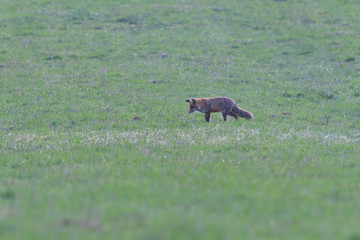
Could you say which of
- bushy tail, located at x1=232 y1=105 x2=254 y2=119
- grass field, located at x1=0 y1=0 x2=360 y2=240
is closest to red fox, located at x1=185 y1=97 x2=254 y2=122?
bushy tail, located at x1=232 y1=105 x2=254 y2=119

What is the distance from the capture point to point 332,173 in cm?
923

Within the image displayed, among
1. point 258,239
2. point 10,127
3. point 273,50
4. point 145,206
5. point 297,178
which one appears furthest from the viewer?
point 273,50

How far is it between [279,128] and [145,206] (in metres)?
8.82

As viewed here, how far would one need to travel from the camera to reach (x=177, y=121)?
16266 millimetres

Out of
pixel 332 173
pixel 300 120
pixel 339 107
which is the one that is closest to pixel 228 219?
pixel 332 173

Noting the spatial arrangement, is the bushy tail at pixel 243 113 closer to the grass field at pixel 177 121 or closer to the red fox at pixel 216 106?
the red fox at pixel 216 106

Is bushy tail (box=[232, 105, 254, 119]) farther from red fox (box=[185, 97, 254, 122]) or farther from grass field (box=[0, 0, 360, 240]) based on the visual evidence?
grass field (box=[0, 0, 360, 240])

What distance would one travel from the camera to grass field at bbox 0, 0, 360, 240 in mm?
6559

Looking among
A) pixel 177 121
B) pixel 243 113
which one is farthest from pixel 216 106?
pixel 177 121

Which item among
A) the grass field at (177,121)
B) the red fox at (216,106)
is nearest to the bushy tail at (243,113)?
the red fox at (216,106)

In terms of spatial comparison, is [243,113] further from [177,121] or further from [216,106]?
[177,121]

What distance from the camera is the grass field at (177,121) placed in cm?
656

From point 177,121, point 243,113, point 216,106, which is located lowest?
point 177,121

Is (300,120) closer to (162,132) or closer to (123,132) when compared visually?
(162,132)
